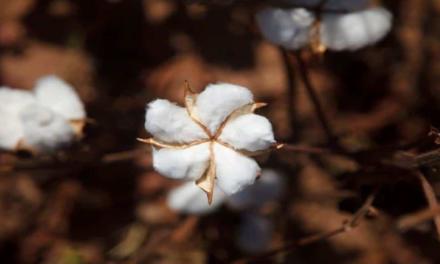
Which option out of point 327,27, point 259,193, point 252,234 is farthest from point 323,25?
point 252,234

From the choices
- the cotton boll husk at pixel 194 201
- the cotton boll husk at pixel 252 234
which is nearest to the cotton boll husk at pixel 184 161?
the cotton boll husk at pixel 194 201

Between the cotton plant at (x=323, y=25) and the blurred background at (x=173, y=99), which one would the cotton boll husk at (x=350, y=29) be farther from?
the blurred background at (x=173, y=99)

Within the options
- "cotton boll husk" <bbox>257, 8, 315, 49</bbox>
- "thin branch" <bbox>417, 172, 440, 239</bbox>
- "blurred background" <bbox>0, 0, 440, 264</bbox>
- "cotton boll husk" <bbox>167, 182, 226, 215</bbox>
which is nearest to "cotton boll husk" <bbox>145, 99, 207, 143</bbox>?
A: "cotton boll husk" <bbox>257, 8, 315, 49</bbox>

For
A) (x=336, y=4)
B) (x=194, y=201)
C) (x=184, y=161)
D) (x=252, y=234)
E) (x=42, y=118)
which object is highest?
(x=336, y=4)

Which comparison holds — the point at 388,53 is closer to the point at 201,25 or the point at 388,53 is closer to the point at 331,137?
the point at 201,25

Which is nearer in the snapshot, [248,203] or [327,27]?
[327,27]

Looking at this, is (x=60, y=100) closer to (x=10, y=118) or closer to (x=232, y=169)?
(x=10, y=118)

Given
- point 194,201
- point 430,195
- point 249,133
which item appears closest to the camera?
point 249,133

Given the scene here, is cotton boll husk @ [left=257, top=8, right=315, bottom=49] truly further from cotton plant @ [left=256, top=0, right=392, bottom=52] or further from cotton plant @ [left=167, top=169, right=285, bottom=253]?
cotton plant @ [left=167, top=169, right=285, bottom=253]
